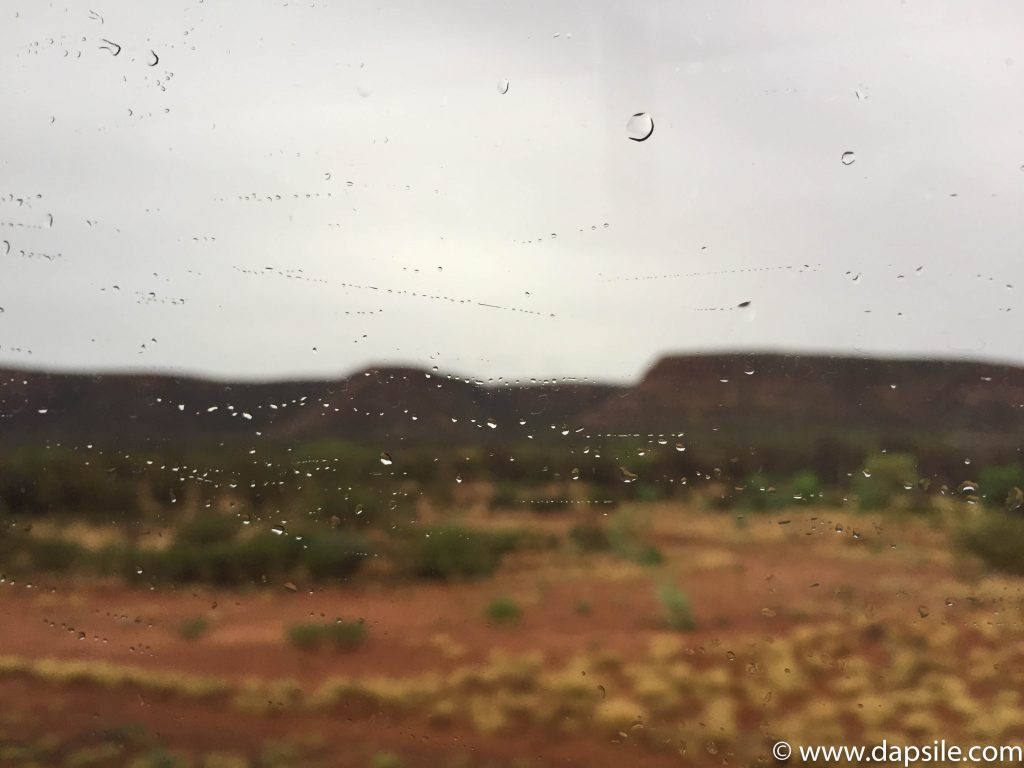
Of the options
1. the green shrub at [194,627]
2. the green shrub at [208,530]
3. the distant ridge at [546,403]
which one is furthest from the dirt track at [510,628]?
the distant ridge at [546,403]

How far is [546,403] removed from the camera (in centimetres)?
251

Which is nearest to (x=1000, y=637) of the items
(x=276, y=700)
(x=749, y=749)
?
(x=749, y=749)

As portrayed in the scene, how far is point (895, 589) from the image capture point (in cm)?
247

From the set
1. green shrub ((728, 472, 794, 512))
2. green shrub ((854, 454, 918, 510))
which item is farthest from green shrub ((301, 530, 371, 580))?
green shrub ((854, 454, 918, 510))

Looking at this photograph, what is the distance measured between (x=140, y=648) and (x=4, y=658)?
0.44m

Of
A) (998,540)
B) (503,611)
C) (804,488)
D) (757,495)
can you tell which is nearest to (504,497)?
(503,611)

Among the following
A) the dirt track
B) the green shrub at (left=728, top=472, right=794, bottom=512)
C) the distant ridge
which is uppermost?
the distant ridge

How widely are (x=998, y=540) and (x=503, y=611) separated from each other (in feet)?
4.63

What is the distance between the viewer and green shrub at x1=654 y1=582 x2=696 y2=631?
246cm

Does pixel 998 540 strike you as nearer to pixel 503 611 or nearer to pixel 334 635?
pixel 503 611

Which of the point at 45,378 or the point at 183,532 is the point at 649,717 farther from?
the point at 45,378

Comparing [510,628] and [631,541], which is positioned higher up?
[631,541]

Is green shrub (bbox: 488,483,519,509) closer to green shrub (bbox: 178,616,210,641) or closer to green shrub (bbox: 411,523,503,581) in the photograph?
green shrub (bbox: 411,523,503,581)

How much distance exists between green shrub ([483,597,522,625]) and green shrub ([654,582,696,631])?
40 cm
